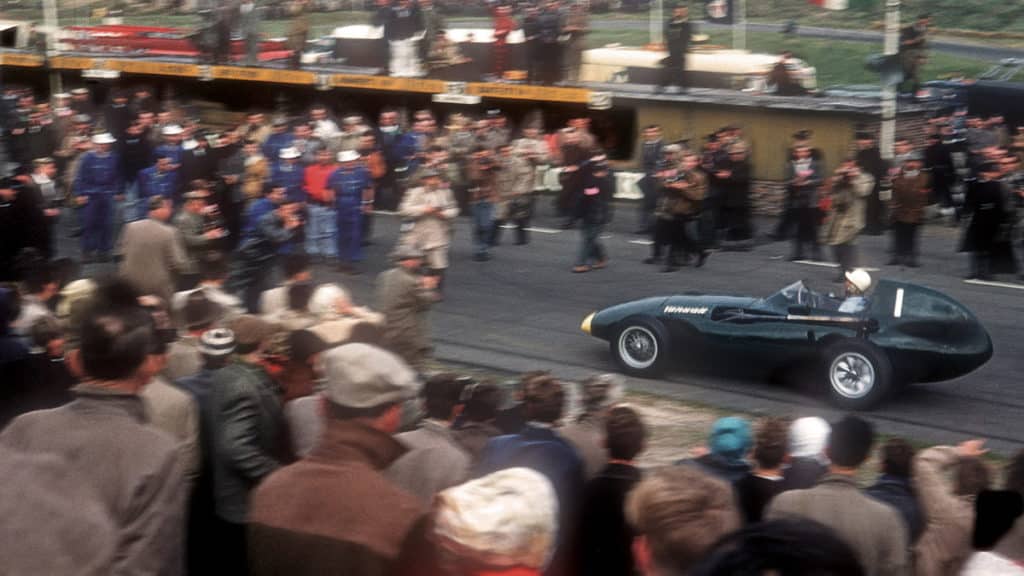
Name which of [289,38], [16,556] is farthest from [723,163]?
[16,556]

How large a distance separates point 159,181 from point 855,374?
8888 mm

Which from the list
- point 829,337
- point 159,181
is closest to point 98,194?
point 159,181

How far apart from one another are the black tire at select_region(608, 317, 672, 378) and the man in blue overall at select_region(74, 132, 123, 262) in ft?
26.0

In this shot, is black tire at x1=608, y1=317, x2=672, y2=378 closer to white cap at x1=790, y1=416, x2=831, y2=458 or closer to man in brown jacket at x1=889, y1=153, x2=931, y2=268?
man in brown jacket at x1=889, y1=153, x2=931, y2=268

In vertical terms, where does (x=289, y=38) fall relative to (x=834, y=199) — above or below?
above

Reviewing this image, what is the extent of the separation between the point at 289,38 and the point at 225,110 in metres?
1.77

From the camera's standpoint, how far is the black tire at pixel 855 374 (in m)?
11.4

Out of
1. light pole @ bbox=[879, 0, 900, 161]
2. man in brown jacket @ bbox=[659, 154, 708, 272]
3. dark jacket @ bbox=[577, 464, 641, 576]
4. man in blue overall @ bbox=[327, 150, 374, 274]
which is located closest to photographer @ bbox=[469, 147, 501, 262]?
man in blue overall @ bbox=[327, 150, 374, 274]

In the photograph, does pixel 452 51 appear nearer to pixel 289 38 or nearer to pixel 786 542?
pixel 289 38

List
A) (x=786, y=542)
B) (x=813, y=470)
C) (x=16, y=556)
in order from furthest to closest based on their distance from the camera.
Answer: (x=813, y=470) < (x=16, y=556) < (x=786, y=542)

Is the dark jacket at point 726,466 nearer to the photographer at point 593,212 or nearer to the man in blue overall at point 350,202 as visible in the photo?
the photographer at point 593,212

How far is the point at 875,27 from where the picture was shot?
68.8 feet

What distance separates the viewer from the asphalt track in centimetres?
1167

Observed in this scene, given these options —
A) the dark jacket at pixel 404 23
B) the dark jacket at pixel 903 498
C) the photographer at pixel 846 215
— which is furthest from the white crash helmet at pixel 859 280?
the dark jacket at pixel 404 23
